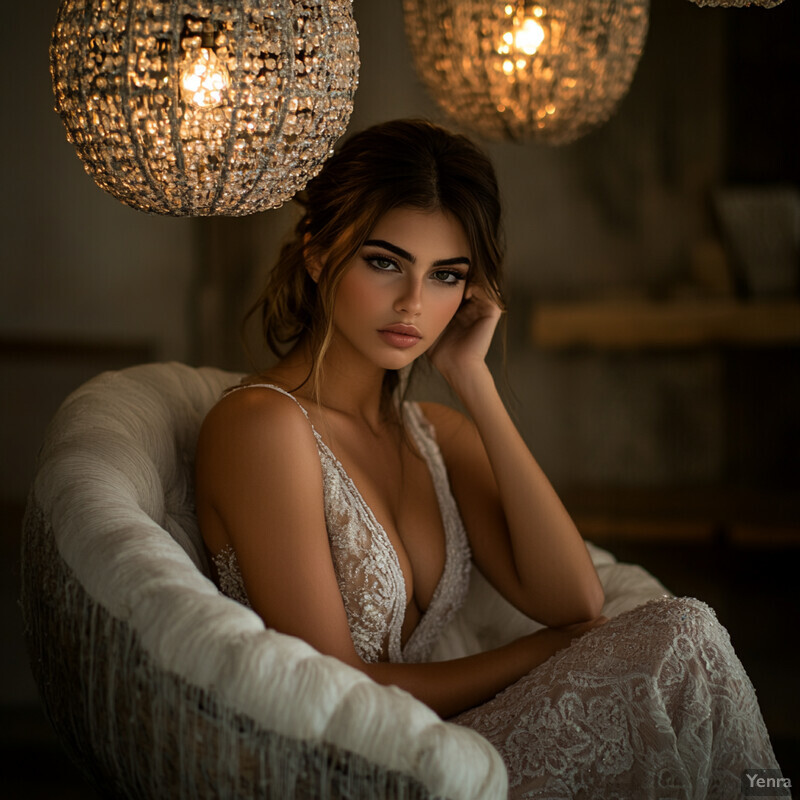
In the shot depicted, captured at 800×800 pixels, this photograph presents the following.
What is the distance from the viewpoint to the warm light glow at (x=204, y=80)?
90 cm

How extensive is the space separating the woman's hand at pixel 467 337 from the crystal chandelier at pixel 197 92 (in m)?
0.69

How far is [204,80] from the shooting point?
0.90 m

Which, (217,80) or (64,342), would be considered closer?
(217,80)

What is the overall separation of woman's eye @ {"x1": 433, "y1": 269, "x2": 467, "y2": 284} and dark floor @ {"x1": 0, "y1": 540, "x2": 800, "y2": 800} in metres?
1.38

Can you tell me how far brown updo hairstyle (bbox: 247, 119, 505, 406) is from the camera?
1453 mm

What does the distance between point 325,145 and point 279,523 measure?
1.63 feet

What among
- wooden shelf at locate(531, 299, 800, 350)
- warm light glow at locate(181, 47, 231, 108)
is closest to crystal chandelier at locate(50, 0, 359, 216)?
A: warm light glow at locate(181, 47, 231, 108)

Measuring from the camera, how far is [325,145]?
1.05 meters

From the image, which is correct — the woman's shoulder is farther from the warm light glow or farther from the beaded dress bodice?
the warm light glow

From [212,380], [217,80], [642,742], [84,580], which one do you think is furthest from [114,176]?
[642,742]

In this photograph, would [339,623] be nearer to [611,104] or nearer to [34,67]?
[611,104]

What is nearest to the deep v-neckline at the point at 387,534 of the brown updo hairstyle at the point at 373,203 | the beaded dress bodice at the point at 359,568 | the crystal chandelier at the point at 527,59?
the beaded dress bodice at the point at 359,568

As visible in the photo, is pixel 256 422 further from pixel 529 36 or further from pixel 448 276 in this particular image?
pixel 529 36

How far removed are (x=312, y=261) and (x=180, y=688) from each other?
2.49ft
